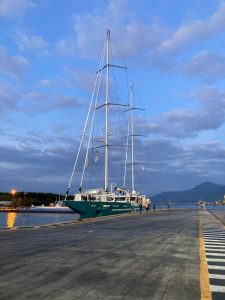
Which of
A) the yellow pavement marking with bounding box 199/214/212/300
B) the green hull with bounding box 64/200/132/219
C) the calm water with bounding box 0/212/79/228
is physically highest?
the green hull with bounding box 64/200/132/219

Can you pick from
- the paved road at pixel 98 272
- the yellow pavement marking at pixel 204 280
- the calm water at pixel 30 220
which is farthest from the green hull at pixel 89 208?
the yellow pavement marking at pixel 204 280

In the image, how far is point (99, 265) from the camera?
12.7 meters

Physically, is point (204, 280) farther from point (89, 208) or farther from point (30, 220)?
point (30, 220)

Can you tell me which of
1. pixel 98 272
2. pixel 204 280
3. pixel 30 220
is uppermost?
pixel 30 220

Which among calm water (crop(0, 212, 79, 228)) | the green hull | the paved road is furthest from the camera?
calm water (crop(0, 212, 79, 228))

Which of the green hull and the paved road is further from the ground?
the green hull

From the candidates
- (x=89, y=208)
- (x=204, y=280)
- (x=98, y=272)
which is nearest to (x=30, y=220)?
(x=89, y=208)

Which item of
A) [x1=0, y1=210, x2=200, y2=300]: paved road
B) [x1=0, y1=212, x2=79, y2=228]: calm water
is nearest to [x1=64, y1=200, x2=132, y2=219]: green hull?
[x1=0, y1=212, x2=79, y2=228]: calm water

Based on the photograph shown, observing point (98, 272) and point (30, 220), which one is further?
point (30, 220)

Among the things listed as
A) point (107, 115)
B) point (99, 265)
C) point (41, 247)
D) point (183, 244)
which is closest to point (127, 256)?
point (99, 265)

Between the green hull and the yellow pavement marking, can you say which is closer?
the yellow pavement marking

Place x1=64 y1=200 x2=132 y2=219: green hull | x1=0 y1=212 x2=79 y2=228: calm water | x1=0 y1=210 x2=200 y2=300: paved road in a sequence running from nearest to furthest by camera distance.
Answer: x1=0 y1=210 x2=200 y2=300: paved road → x1=64 y1=200 x2=132 y2=219: green hull → x1=0 y1=212 x2=79 y2=228: calm water

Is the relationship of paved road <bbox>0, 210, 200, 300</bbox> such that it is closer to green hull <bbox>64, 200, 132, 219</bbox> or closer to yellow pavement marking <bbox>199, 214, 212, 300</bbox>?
yellow pavement marking <bbox>199, 214, 212, 300</bbox>

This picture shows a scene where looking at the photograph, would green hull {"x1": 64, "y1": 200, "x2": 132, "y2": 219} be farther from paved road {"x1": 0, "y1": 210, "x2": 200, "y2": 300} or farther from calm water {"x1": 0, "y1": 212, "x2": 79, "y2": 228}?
paved road {"x1": 0, "y1": 210, "x2": 200, "y2": 300}
